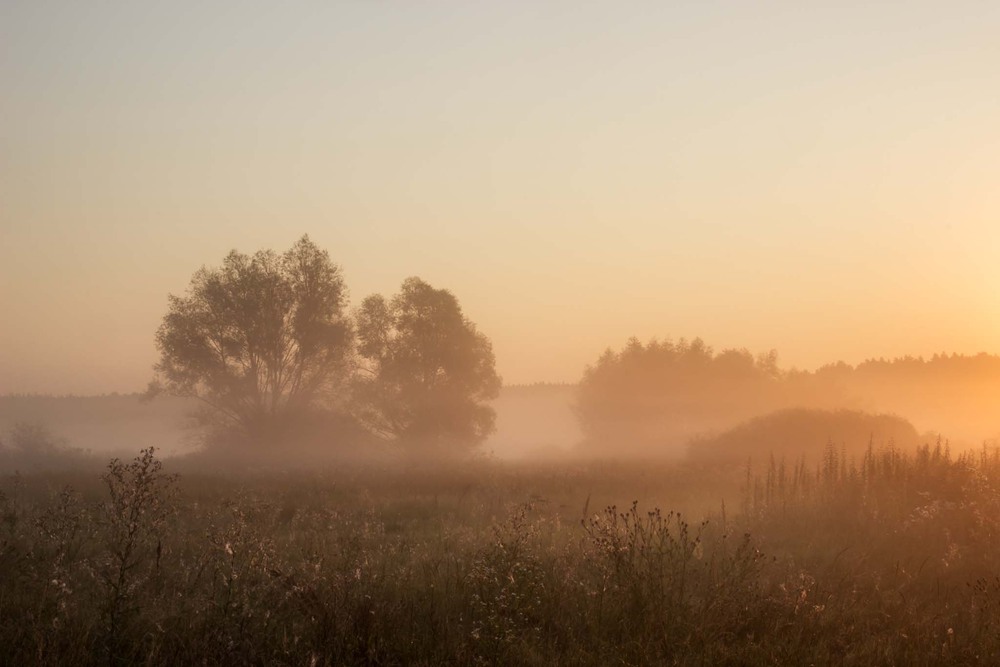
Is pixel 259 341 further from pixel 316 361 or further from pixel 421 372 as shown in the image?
pixel 421 372

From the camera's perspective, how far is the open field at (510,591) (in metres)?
5.86

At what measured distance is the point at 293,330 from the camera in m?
38.6

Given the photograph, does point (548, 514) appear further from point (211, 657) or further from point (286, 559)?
point (211, 657)

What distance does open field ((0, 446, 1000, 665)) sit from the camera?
5.86 m

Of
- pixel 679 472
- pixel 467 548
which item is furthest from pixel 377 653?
pixel 679 472

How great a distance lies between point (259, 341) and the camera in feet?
125

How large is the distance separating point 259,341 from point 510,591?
110 ft

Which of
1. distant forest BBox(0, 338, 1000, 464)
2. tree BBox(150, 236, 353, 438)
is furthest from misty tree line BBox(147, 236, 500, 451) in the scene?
distant forest BBox(0, 338, 1000, 464)

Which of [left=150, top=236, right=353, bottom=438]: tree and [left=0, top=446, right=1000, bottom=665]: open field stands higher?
[left=150, top=236, right=353, bottom=438]: tree

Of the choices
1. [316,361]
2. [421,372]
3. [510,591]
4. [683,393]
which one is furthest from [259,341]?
[683,393]

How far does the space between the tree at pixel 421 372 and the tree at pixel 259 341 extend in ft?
6.11

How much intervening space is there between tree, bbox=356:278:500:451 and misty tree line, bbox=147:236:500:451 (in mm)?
59

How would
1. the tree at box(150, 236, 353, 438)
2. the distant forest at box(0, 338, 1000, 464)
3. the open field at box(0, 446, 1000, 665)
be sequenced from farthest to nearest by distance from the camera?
the distant forest at box(0, 338, 1000, 464), the tree at box(150, 236, 353, 438), the open field at box(0, 446, 1000, 665)

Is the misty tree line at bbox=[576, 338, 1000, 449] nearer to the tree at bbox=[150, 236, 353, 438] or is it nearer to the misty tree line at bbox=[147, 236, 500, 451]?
the misty tree line at bbox=[147, 236, 500, 451]
